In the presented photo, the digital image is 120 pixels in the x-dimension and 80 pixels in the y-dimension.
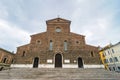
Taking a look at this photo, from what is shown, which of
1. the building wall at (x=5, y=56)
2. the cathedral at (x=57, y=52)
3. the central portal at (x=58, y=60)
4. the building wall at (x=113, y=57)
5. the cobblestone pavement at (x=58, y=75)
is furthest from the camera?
the building wall at (x=5, y=56)

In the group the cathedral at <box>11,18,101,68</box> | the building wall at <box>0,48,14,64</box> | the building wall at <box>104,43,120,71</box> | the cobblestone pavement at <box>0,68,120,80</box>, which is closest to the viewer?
the cobblestone pavement at <box>0,68,120,80</box>

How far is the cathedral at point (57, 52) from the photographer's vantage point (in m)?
17.1

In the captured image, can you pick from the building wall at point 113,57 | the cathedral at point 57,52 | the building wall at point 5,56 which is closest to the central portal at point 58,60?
the cathedral at point 57,52

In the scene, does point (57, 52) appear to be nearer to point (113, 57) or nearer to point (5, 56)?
point (113, 57)

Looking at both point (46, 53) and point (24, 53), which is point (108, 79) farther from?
point (24, 53)

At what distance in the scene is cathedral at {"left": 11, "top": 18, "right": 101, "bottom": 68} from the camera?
17.1 meters

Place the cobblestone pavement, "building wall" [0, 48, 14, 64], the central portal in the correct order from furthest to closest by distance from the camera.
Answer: "building wall" [0, 48, 14, 64], the central portal, the cobblestone pavement

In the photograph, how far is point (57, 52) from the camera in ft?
59.0

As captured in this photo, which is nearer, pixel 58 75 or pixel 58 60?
pixel 58 75

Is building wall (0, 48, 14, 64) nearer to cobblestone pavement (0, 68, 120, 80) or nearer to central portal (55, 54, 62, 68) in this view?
cobblestone pavement (0, 68, 120, 80)

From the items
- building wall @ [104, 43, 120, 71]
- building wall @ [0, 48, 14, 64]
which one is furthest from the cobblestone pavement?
building wall @ [0, 48, 14, 64]

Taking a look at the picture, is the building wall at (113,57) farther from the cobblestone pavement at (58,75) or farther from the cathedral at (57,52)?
the cobblestone pavement at (58,75)

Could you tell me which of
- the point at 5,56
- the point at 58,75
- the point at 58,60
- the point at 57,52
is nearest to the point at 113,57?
the point at 58,60

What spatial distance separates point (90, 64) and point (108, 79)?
22.2 ft
